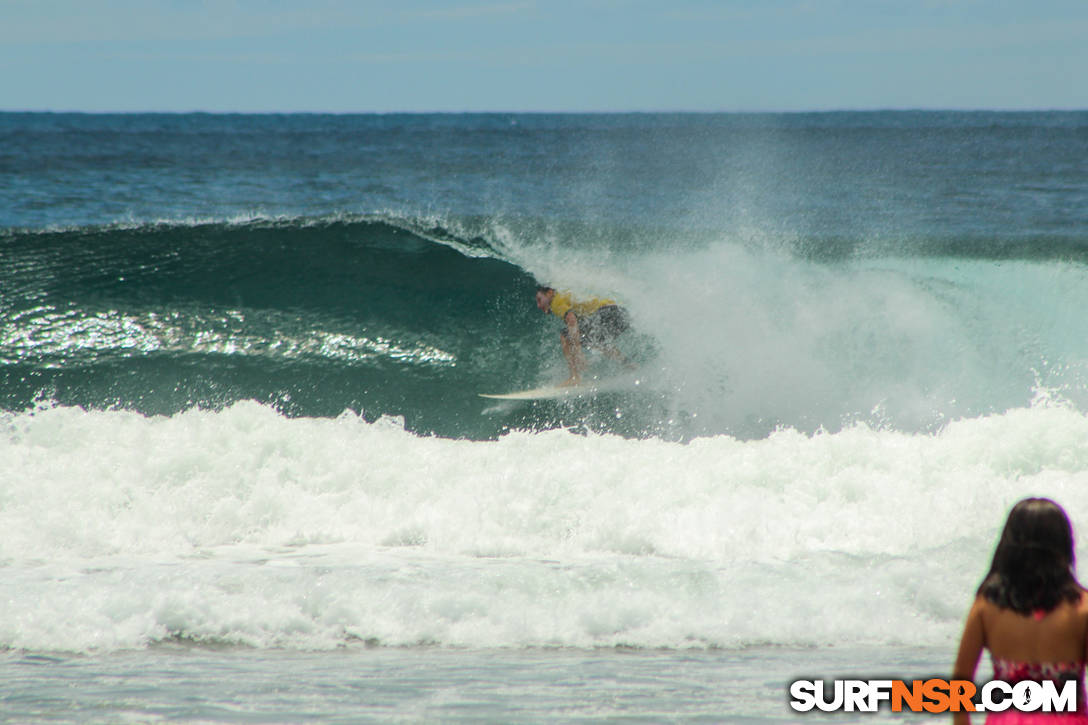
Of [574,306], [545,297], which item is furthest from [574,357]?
[545,297]

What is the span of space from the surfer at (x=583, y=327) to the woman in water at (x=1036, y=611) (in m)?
7.07

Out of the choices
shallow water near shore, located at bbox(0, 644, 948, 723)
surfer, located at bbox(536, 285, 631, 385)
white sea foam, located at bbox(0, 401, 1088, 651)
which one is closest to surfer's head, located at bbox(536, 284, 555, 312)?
surfer, located at bbox(536, 285, 631, 385)

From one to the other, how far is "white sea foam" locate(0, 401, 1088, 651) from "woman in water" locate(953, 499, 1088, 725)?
2.91m

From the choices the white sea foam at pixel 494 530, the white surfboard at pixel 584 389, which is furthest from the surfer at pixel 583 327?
the white sea foam at pixel 494 530

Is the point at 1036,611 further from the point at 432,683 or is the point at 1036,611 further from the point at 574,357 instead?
the point at 574,357

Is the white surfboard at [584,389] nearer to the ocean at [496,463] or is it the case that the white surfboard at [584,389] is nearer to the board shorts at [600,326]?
the ocean at [496,463]

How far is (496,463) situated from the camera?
7.43 meters

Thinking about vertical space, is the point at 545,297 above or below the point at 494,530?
above

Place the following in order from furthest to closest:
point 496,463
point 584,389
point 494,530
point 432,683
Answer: point 584,389
point 496,463
point 494,530
point 432,683

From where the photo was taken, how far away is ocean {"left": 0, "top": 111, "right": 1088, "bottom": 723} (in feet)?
16.1

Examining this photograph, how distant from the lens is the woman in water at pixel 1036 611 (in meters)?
2.29

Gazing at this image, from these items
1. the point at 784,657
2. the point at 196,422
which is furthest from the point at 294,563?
the point at 784,657

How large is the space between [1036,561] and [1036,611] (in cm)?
12

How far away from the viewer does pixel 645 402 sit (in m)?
9.25
